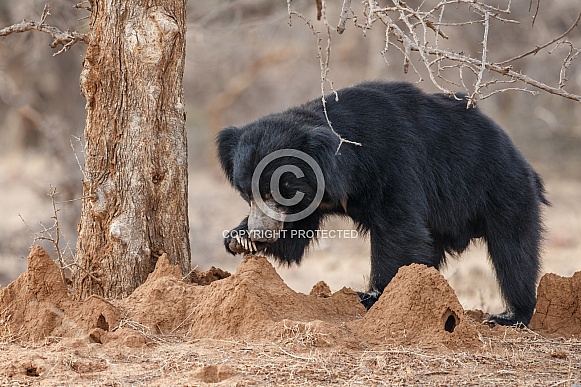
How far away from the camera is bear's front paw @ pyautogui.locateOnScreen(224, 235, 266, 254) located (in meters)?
4.75

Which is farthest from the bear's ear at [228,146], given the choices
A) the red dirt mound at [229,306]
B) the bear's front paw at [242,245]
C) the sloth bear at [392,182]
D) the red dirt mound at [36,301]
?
the red dirt mound at [36,301]

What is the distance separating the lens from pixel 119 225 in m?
4.29

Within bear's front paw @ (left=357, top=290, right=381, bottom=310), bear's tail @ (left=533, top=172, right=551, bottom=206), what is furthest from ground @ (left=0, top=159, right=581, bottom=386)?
bear's tail @ (left=533, top=172, right=551, bottom=206)

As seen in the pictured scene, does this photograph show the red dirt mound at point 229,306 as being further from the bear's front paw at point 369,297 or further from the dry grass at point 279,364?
the bear's front paw at point 369,297

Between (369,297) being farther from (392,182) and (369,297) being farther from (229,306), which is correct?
(229,306)

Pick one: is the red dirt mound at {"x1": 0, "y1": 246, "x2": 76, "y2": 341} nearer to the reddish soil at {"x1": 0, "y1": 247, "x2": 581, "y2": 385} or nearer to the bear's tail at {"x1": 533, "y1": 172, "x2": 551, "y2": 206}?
the reddish soil at {"x1": 0, "y1": 247, "x2": 581, "y2": 385}

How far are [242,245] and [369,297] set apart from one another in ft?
2.78

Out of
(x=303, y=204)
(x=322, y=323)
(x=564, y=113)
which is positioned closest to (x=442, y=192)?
(x=303, y=204)

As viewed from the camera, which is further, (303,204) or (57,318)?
(303,204)

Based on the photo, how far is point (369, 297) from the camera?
185 inches

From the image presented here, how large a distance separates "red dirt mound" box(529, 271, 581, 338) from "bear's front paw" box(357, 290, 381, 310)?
3.25 feet

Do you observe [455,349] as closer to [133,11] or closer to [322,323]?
[322,323]

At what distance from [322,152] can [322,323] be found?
50.8 inches

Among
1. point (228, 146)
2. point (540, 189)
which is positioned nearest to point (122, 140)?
point (228, 146)
